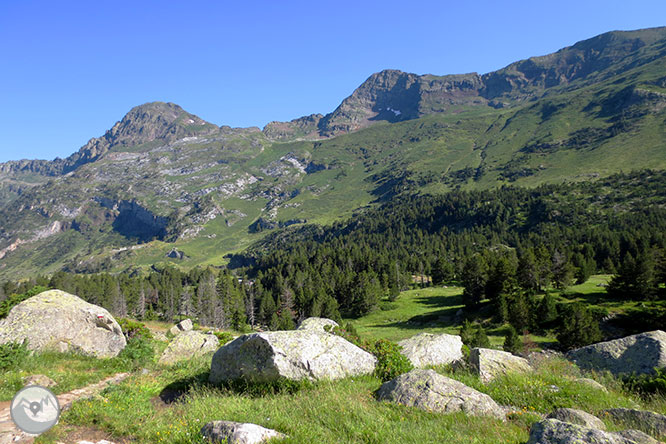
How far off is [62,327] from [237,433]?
20361mm

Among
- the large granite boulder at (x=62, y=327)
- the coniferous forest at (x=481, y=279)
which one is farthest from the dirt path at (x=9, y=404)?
the coniferous forest at (x=481, y=279)

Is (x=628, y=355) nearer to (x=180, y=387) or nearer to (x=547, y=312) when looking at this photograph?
(x=180, y=387)

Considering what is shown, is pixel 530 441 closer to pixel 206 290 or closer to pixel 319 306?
pixel 319 306

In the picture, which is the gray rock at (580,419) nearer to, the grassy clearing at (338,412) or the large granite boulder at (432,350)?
the grassy clearing at (338,412)

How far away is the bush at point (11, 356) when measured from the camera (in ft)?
44.7

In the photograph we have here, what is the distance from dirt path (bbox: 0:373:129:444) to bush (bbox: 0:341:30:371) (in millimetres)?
3849

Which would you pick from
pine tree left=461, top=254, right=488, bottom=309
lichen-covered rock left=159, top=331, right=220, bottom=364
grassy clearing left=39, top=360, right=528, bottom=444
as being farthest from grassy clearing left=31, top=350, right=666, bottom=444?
pine tree left=461, top=254, right=488, bottom=309

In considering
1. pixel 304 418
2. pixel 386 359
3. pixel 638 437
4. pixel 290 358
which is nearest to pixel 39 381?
pixel 290 358

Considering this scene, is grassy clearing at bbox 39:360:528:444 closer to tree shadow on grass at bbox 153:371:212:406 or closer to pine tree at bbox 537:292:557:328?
tree shadow on grass at bbox 153:371:212:406

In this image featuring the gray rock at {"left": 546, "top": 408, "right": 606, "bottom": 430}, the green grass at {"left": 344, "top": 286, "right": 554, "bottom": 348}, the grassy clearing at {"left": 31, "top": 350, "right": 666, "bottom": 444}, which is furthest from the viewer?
the green grass at {"left": 344, "top": 286, "right": 554, "bottom": 348}

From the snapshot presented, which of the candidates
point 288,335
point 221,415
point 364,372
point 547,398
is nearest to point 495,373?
point 547,398

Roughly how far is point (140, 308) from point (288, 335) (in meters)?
128

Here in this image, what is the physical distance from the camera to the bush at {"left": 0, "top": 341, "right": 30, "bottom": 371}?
13.6 meters

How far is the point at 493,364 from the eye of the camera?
12.3 metres
